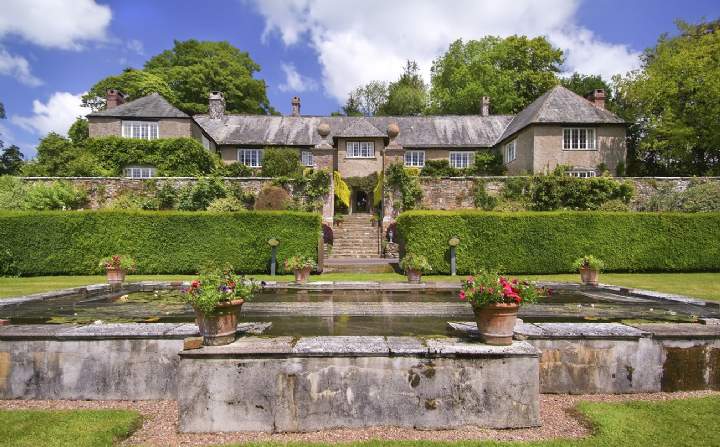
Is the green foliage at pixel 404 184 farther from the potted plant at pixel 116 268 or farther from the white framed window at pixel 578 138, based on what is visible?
the potted plant at pixel 116 268

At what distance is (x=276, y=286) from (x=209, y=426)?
25.3 ft

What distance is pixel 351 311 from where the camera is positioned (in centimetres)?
834

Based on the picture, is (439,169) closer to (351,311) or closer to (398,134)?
A: (398,134)

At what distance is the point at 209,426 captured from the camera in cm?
427

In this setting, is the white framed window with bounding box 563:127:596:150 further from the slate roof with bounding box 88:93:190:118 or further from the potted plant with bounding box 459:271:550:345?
the potted plant with bounding box 459:271:550:345

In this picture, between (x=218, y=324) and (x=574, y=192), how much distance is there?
23666mm

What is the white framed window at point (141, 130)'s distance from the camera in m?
29.9

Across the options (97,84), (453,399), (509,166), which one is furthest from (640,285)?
(97,84)

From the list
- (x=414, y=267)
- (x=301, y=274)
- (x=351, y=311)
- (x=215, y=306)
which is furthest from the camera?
(x=301, y=274)

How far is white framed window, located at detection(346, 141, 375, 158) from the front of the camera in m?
32.5

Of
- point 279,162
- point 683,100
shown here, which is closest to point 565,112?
point 683,100

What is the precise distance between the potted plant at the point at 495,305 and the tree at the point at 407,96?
5348 cm

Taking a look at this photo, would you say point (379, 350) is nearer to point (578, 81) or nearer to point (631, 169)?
point (631, 169)

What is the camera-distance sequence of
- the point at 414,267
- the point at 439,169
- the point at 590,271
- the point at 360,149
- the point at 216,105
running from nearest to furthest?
1. the point at 590,271
2. the point at 414,267
3. the point at 360,149
4. the point at 439,169
5. the point at 216,105
